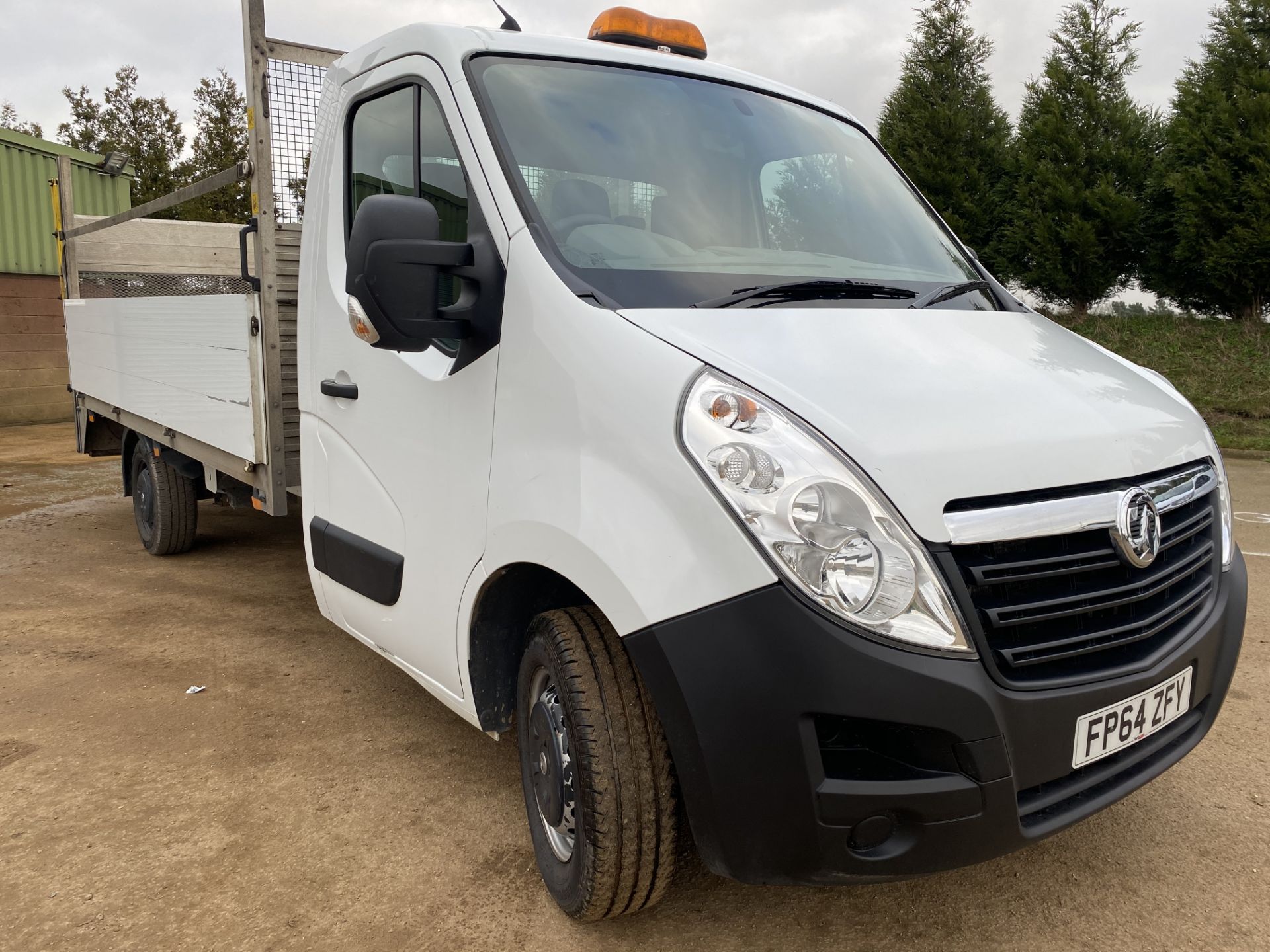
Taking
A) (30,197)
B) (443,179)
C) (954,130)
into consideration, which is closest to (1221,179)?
(954,130)

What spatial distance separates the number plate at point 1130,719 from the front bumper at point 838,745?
38 millimetres

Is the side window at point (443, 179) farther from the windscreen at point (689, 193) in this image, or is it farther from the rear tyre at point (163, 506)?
the rear tyre at point (163, 506)

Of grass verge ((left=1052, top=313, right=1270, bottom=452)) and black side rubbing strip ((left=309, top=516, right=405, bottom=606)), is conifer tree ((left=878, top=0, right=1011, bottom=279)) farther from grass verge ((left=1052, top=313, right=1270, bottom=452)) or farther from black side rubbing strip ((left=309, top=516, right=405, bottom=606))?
black side rubbing strip ((left=309, top=516, right=405, bottom=606))

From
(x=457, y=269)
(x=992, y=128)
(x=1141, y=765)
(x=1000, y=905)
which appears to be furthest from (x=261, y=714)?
(x=992, y=128)

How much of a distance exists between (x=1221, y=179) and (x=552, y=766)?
1331cm

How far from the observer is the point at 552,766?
2293mm

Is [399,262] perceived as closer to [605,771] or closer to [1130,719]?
[605,771]

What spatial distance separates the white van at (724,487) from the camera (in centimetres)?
176

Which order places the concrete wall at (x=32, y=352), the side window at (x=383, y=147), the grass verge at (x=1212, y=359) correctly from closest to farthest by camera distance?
the side window at (x=383, y=147) → the grass verge at (x=1212, y=359) → the concrete wall at (x=32, y=352)

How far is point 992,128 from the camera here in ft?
49.1

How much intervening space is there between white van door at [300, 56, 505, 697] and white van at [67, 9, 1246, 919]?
0.01 meters

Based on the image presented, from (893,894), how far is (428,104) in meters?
2.32

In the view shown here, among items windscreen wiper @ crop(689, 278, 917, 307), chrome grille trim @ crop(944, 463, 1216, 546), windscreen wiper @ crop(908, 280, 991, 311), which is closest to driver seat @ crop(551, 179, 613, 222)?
windscreen wiper @ crop(689, 278, 917, 307)

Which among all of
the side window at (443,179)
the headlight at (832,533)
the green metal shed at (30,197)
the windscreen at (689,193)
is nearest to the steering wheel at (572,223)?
the windscreen at (689,193)
